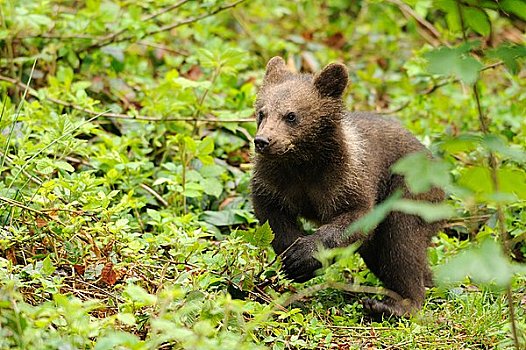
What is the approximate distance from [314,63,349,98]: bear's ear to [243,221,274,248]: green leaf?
1422 mm

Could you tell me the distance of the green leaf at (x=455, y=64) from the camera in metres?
3.96

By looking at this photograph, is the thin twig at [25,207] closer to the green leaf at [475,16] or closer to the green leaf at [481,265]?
the green leaf at [475,16]

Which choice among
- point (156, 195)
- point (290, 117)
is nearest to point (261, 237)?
point (290, 117)

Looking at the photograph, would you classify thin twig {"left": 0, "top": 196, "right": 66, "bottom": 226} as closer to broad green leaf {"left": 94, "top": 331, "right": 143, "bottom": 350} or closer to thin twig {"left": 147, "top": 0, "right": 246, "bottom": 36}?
broad green leaf {"left": 94, "top": 331, "right": 143, "bottom": 350}

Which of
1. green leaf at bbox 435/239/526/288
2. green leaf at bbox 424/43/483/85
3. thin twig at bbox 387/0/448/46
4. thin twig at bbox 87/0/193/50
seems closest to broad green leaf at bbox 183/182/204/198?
thin twig at bbox 87/0/193/50

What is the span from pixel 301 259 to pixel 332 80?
1.43 m

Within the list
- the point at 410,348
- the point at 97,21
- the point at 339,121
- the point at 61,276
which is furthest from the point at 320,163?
the point at 97,21

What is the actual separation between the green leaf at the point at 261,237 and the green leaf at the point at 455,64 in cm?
201

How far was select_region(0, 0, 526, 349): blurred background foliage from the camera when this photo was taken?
4.39m

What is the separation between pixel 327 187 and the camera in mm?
6539

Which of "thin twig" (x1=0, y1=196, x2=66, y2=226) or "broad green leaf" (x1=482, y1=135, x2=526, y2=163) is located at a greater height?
"broad green leaf" (x1=482, y1=135, x2=526, y2=163)

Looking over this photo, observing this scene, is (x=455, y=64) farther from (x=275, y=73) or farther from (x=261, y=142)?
(x=275, y=73)

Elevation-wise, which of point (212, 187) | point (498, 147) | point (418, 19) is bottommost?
point (418, 19)

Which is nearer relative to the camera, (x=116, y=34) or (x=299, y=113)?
(x=299, y=113)
